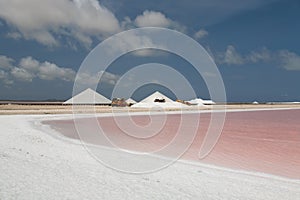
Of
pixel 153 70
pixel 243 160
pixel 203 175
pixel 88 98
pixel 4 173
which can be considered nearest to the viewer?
pixel 4 173

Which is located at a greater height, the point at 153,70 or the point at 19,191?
the point at 153,70

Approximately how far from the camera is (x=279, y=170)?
7.29m

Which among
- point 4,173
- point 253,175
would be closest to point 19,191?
point 4,173

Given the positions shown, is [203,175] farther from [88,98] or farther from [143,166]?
[88,98]

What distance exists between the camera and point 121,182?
5.35 metres

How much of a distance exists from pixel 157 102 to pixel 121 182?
161 feet

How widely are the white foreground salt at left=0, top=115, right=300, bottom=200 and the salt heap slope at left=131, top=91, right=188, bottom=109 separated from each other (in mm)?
44683

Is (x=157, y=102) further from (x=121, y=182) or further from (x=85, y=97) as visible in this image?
(x=121, y=182)

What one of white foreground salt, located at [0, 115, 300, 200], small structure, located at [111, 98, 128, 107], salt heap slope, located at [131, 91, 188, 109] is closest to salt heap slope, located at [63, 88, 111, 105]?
small structure, located at [111, 98, 128, 107]

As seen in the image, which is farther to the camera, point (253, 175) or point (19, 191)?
point (253, 175)

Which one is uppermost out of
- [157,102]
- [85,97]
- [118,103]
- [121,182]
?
[85,97]

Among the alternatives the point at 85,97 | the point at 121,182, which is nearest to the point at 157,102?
the point at 85,97

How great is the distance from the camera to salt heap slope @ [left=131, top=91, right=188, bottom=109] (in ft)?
171

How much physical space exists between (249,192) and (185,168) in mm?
2146
